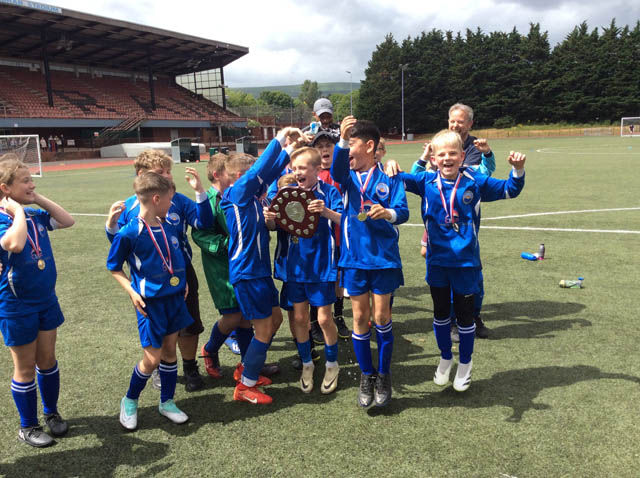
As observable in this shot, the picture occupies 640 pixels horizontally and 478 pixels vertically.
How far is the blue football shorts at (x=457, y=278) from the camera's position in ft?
11.5

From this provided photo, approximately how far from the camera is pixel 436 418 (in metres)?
3.25

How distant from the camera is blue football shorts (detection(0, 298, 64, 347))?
115 inches

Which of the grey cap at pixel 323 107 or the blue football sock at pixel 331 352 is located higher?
the grey cap at pixel 323 107

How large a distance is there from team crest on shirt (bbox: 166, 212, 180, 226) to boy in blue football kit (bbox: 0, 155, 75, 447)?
26.3 inches

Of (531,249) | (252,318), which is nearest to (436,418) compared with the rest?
(252,318)

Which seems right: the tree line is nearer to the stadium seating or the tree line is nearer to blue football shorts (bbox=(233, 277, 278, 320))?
the stadium seating

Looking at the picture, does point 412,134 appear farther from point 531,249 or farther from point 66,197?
point 531,249

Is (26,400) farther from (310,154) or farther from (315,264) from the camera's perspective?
(310,154)

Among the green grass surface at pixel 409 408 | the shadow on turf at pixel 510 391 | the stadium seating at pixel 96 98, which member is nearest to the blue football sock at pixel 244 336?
the green grass surface at pixel 409 408

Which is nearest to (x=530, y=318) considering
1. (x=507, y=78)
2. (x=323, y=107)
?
(x=323, y=107)

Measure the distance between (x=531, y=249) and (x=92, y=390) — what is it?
6372mm

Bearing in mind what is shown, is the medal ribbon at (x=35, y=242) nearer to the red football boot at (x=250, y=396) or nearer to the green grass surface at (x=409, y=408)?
the green grass surface at (x=409, y=408)

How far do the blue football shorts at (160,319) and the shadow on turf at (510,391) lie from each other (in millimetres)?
1464

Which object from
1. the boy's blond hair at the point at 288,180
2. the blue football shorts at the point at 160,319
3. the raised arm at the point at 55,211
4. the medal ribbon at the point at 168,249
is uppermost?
the boy's blond hair at the point at 288,180
